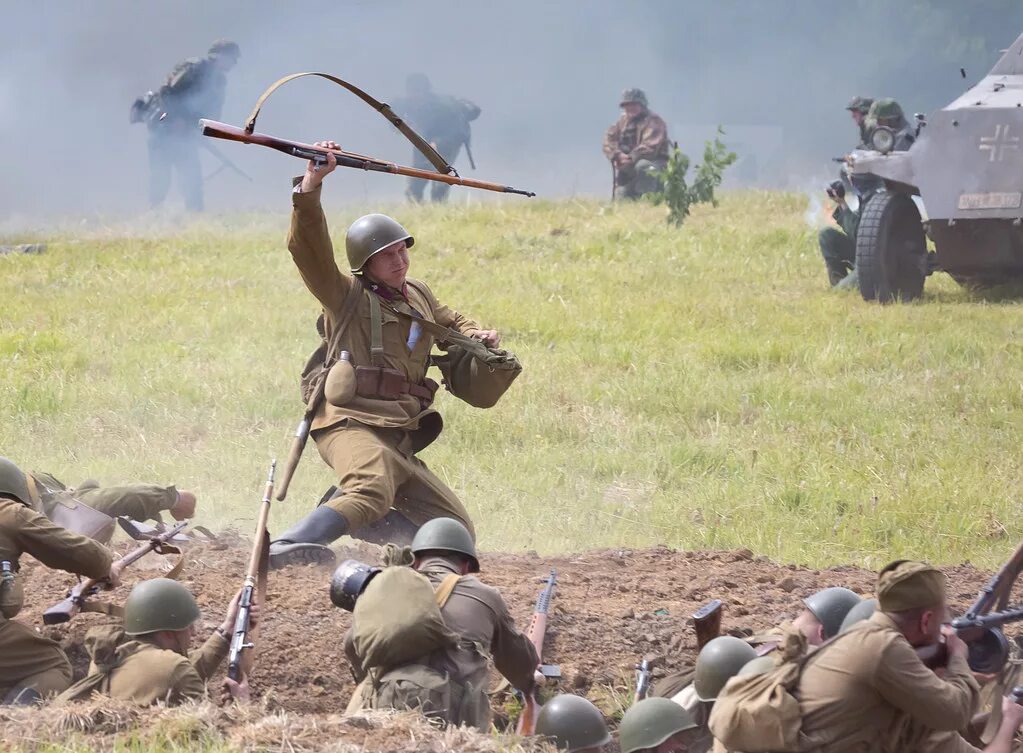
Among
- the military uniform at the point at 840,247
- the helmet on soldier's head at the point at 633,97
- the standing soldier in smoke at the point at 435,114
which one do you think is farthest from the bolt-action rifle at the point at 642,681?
the standing soldier in smoke at the point at 435,114

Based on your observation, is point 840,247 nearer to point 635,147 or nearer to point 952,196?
point 952,196

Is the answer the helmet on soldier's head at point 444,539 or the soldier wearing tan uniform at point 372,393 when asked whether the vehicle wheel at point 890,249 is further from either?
the helmet on soldier's head at point 444,539

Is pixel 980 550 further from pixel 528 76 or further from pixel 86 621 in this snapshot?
pixel 528 76

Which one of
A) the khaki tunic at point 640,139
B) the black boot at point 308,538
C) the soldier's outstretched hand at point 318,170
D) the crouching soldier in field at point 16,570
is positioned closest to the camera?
the crouching soldier in field at point 16,570

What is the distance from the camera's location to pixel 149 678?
5461 mm

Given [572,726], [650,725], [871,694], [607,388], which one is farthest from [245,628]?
[607,388]

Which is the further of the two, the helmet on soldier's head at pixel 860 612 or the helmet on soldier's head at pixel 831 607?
the helmet on soldier's head at pixel 831 607

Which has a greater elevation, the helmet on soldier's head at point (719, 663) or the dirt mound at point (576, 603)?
the helmet on soldier's head at point (719, 663)

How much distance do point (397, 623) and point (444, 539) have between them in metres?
0.57

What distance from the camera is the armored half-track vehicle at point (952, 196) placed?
1405 cm

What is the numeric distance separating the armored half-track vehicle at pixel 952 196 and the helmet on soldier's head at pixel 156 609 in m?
9.87

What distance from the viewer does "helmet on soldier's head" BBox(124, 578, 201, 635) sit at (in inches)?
222

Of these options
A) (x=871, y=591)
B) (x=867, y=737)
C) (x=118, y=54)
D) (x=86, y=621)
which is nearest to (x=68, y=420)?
(x=86, y=621)

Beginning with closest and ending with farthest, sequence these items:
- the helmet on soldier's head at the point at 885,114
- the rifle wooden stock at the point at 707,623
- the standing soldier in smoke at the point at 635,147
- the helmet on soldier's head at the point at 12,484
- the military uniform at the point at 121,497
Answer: the helmet on soldier's head at the point at 12,484 < the rifle wooden stock at the point at 707,623 < the military uniform at the point at 121,497 < the helmet on soldier's head at the point at 885,114 < the standing soldier in smoke at the point at 635,147
